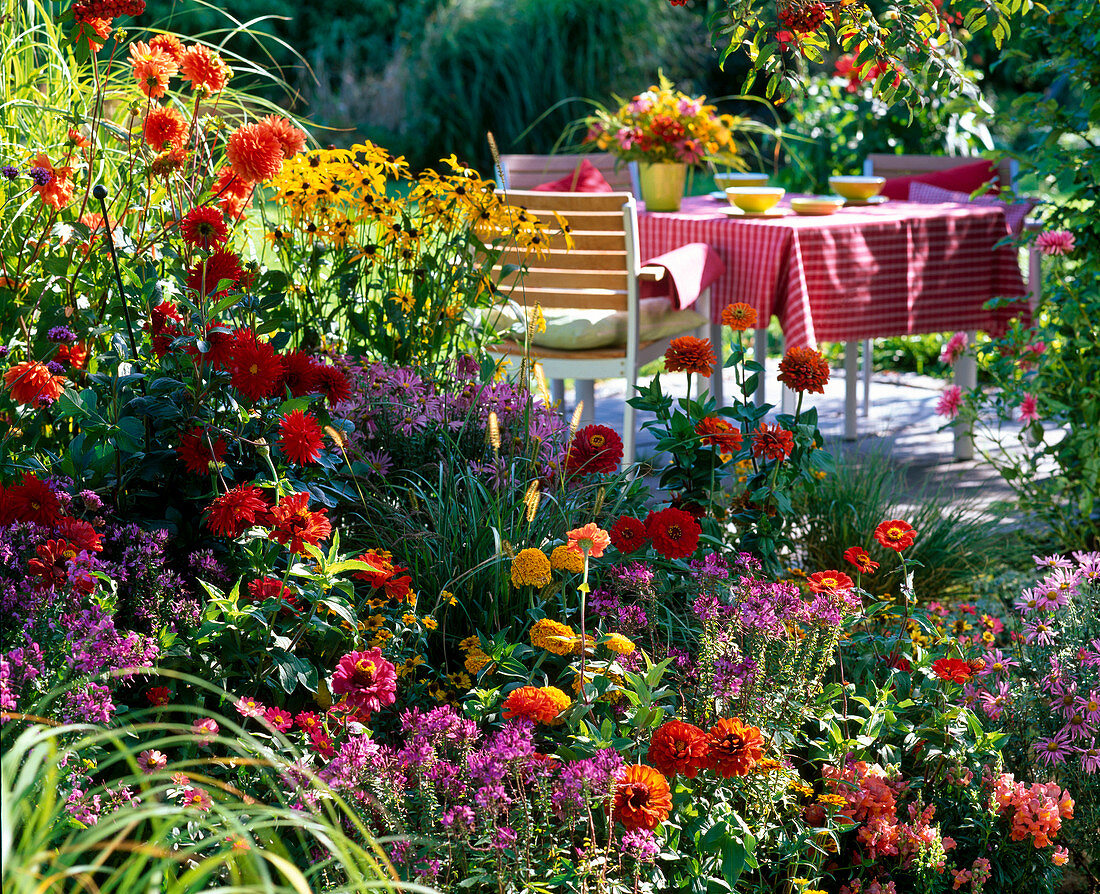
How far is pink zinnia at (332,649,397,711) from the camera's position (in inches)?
57.8

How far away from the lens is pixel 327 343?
266 centimetres

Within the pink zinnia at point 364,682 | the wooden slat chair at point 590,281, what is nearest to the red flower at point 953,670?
the pink zinnia at point 364,682

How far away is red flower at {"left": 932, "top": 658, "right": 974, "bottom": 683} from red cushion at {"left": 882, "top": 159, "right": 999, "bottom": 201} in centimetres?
386

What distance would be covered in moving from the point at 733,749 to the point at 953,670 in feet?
1.78

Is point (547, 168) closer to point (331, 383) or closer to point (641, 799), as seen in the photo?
point (331, 383)

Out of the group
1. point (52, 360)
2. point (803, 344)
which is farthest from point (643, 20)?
point (52, 360)

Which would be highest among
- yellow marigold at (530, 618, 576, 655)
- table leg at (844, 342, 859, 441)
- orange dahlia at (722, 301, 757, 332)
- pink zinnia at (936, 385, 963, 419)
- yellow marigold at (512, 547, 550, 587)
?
orange dahlia at (722, 301, 757, 332)

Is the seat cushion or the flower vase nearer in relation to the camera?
the seat cushion

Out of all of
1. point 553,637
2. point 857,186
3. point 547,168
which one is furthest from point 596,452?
point 547,168

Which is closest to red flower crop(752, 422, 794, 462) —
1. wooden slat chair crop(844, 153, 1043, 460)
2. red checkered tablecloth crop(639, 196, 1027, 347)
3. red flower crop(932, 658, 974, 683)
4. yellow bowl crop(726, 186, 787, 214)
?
red flower crop(932, 658, 974, 683)

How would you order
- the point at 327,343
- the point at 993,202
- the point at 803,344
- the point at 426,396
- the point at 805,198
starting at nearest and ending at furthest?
the point at 426,396, the point at 327,343, the point at 803,344, the point at 805,198, the point at 993,202

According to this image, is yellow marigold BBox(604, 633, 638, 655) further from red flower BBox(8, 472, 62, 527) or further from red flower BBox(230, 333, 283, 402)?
red flower BBox(8, 472, 62, 527)

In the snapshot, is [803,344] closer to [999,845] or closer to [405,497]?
[405,497]

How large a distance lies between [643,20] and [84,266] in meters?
10.8
